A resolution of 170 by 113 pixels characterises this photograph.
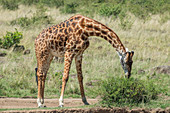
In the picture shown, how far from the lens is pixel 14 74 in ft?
41.4

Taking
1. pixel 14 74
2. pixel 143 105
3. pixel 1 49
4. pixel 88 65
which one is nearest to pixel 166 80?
pixel 88 65

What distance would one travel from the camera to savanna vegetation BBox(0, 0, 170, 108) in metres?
8.11

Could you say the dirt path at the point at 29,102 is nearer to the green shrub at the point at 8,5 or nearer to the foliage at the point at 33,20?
the foliage at the point at 33,20

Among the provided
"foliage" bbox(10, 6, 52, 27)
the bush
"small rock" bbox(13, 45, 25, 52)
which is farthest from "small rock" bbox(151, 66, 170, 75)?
"foliage" bbox(10, 6, 52, 27)

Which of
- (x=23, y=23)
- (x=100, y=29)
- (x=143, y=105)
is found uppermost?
(x=23, y=23)

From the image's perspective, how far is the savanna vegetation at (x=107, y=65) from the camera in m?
8.11

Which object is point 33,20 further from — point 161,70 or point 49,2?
point 49,2

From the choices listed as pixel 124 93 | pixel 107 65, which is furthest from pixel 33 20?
pixel 124 93

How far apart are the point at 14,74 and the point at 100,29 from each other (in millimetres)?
5516

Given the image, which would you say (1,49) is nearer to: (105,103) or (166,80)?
(166,80)

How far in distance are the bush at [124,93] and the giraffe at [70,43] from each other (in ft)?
0.89

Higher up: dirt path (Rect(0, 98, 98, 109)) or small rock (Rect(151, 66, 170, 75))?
small rock (Rect(151, 66, 170, 75))

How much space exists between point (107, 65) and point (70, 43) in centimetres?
603

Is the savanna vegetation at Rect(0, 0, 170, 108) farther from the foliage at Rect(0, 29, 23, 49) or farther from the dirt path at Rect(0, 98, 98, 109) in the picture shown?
the dirt path at Rect(0, 98, 98, 109)
